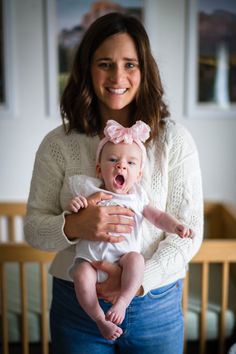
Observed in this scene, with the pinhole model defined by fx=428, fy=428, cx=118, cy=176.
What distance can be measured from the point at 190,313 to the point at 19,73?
1588mm

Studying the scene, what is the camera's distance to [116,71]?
116 cm

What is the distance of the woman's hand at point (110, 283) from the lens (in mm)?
1068

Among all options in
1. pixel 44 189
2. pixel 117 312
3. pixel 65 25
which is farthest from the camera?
pixel 65 25

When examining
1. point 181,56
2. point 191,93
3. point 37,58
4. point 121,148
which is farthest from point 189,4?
point 121,148

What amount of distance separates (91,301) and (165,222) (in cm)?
27

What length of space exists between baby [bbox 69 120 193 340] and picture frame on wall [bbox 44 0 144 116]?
1.43 meters

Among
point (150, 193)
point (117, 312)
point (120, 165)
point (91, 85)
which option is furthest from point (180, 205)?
point (91, 85)

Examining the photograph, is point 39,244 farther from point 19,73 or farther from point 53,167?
point 19,73

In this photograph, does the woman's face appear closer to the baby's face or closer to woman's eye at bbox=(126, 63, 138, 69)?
woman's eye at bbox=(126, 63, 138, 69)

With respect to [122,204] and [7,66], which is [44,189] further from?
[7,66]

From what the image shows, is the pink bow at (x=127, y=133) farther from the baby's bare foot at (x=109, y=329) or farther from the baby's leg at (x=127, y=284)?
the baby's bare foot at (x=109, y=329)

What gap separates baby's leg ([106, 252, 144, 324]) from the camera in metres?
1.01

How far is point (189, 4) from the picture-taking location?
7.77 feet

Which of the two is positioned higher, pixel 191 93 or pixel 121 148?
pixel 191 93
